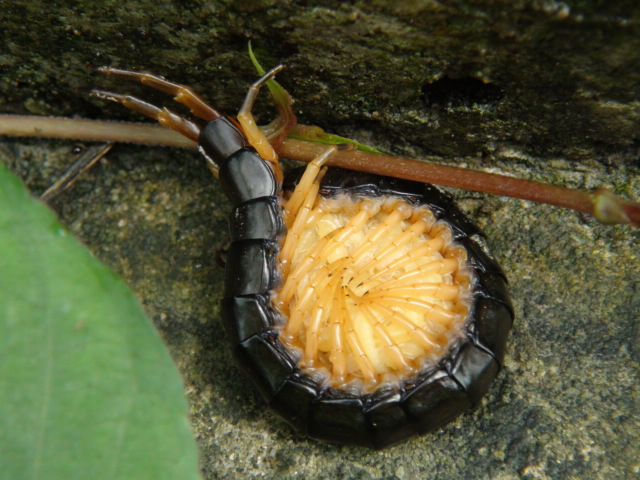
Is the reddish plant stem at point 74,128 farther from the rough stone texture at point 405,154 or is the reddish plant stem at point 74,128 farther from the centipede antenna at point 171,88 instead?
the centipede antenna at point 171,88

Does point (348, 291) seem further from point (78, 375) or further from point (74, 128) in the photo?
point (74, 128)

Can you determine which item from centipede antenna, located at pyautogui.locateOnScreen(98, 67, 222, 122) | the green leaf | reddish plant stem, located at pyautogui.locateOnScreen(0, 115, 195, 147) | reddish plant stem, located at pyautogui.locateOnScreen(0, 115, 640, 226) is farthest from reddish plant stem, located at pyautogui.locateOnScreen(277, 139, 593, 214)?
the green leaf

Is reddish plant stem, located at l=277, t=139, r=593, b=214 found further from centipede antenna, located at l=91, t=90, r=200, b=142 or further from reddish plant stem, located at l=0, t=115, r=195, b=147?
reddish plant stem, located at l=0, t=115, r=195, b=147

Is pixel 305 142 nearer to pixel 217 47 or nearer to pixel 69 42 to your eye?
pixel 217 47

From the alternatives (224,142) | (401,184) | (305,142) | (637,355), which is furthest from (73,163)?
(637,355)

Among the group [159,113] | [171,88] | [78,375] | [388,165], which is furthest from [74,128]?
[78,375]

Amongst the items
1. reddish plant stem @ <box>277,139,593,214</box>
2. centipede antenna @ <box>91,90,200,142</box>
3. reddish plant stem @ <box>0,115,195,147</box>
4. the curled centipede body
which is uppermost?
centipede antenna @ <box>91,90,200,142</box>
